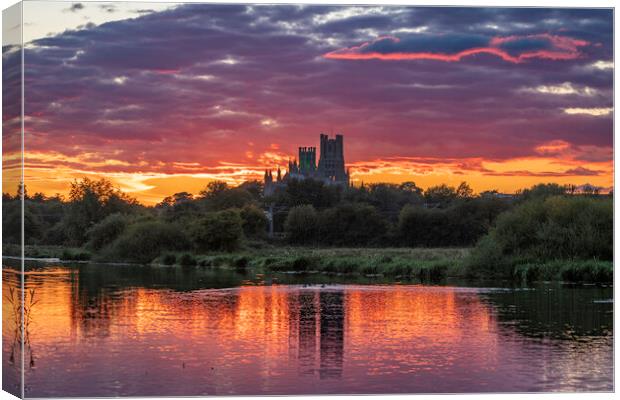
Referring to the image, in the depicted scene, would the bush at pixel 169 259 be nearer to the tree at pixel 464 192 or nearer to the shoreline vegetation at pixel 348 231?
the shoreline vegetation at pixel 348 231

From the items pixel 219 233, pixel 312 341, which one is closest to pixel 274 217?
pixel 219 233

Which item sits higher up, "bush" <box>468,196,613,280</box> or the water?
"bush" <box>468,196,613,280</box>

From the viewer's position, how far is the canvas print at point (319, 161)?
48.6 feet

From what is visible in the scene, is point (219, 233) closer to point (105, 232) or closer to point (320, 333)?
point (105, 232)

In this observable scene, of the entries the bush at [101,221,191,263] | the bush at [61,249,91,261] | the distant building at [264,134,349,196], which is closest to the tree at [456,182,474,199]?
the distant building at [264,134,349,196]

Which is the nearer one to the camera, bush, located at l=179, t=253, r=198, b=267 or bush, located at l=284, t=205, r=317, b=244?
bush, located at l=284, t=205, r=317, b=244

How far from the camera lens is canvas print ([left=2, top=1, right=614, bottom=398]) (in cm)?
1481

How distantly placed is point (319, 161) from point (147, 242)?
15.3 metres

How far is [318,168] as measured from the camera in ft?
141

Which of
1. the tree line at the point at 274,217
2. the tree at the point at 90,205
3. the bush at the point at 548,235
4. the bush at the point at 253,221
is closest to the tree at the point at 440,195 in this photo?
the tree line at the point at 274,217

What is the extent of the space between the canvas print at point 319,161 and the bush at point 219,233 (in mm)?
8050

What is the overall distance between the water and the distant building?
374 inches

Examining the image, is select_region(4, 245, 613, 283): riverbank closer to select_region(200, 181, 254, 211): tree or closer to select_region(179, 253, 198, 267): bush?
select_region(179, 253, 198, 267): bush

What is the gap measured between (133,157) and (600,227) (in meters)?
14.7
